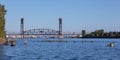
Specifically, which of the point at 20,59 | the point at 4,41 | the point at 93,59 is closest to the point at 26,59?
the point at 20,59

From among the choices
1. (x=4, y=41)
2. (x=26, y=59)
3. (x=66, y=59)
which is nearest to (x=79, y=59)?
(x=66, y=59)

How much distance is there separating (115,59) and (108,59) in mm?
1616

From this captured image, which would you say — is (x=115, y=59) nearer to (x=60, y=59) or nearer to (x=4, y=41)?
(x=60, y=59)

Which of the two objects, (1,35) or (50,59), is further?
(1,35)

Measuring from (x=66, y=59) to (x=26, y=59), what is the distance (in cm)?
925

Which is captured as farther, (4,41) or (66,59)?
(4,41)

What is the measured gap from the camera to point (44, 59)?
290ft

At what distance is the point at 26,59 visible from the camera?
86750 millimetres

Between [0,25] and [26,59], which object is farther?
[0,25]

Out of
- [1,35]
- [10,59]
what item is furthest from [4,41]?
[10,59]

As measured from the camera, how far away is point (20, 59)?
87.2m

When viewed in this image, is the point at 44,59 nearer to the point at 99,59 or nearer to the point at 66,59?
the point at 66,59

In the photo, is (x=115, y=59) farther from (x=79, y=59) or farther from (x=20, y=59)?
(x=20, y=59)

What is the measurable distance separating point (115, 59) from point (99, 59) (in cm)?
370
